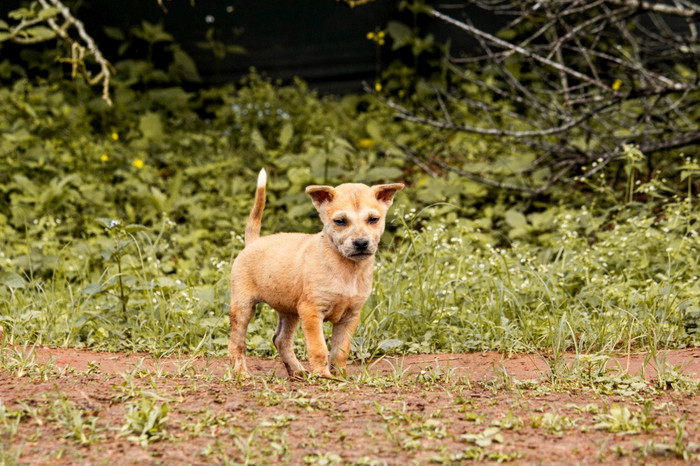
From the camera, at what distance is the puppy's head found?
13.3 ft

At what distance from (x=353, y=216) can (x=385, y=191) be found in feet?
1.06

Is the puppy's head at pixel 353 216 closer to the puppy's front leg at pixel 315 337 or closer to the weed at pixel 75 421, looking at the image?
the puppy's front leg at pixel 315 337

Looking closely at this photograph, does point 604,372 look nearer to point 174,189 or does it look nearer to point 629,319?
point 629,319

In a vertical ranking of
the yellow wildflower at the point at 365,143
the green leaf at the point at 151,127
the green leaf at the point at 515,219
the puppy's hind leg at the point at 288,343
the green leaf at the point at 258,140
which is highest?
the green leaf at the point at 151,127

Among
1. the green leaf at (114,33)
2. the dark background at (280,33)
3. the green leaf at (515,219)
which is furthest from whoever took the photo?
the dark background at (280,33)

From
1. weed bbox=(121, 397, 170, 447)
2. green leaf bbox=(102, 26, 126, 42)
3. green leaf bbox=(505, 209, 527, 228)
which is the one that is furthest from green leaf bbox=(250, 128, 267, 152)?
weed bbox=(121, 397, 170, 447)

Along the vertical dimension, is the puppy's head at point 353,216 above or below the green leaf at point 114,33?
below

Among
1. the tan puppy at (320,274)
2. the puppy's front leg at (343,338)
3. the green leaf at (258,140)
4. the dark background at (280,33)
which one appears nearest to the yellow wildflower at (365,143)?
the green leaf at (258,140)

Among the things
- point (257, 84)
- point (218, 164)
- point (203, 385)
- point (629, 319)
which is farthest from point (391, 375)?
point (257, 84)


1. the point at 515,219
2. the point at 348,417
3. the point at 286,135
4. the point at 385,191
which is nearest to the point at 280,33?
the point at 286,135

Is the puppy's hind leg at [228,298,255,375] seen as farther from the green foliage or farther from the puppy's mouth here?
the puppy's mouth

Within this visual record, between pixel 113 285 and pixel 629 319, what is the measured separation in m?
3.53

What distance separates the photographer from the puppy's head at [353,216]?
405cm

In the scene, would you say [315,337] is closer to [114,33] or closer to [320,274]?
[320,274]
